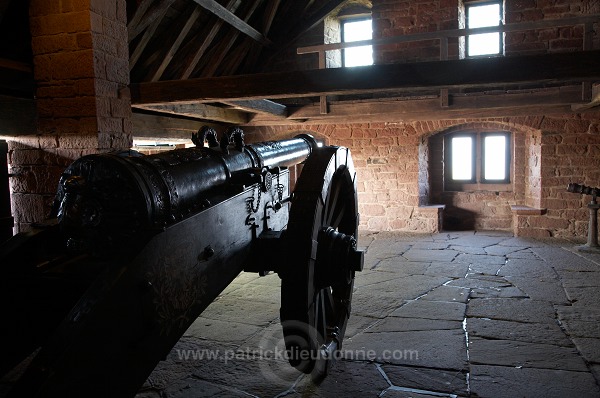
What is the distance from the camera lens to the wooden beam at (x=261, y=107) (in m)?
5.46

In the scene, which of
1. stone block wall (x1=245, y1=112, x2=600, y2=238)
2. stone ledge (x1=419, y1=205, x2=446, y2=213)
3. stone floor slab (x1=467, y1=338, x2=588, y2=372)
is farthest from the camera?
stone ledge (x1=419, y1=205, x2=446, y2=213)

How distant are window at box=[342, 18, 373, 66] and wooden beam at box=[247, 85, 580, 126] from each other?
1312 millimetres

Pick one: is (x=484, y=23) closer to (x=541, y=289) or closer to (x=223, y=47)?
(x=223, y=47)

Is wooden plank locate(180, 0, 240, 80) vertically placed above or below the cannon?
above

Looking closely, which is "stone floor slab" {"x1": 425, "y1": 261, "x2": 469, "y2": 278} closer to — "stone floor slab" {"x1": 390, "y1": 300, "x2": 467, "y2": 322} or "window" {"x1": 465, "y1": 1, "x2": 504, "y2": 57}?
"stone floor slab" {"x1": 390, "y1": 300, "x2": 467, "y2": 322}

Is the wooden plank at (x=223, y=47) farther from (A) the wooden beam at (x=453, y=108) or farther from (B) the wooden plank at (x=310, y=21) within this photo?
(B) the wooden plank at (x=310, y=21)

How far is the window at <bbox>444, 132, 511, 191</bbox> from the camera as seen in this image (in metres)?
8.50

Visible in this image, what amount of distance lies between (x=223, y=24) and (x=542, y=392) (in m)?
5.86

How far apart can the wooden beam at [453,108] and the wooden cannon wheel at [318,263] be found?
429cm

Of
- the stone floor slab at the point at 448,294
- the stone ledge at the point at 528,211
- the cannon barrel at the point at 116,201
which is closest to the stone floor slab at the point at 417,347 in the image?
the stone floor slab at the point at 448,294

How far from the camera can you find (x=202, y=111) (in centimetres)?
628

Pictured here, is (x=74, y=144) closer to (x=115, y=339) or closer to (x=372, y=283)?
(x=115, y=339)

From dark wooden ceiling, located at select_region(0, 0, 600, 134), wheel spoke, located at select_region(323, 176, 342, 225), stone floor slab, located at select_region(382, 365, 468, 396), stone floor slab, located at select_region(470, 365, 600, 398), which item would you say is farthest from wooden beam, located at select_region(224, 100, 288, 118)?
stone floor slab, located at select_region(470, 365, 600, 398)

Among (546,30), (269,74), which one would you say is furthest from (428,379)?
(546,30)
